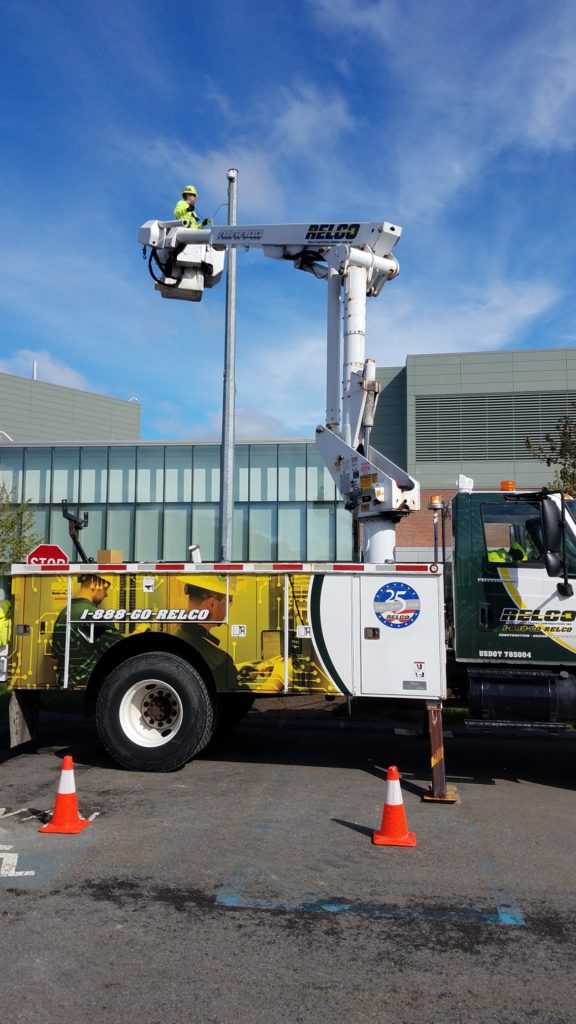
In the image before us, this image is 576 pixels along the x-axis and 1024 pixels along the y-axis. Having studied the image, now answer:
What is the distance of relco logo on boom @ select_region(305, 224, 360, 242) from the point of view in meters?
8.65

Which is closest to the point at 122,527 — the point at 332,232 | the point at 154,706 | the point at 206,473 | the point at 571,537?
the point at 206,473

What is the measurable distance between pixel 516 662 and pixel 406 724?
3.59 metres

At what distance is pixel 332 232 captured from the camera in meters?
8.76

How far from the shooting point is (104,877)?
4883 mm

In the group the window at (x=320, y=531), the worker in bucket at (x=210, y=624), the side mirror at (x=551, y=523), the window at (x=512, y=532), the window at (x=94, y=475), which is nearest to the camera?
the side mirror at (x=551, y=523)

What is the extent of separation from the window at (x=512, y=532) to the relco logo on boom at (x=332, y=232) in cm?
356

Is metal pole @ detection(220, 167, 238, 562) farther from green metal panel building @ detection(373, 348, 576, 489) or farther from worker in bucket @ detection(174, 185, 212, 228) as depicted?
green metal panel building @ detection(373, 348, 576, 489)

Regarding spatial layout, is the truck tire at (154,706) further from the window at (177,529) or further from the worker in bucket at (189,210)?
the window at (177,529)

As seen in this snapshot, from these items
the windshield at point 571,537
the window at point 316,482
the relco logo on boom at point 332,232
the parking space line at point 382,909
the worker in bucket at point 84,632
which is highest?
the window at point 316,482

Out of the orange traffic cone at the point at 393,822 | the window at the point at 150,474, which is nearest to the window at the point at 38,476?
the window at the point at 150,474

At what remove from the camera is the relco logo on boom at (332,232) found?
8.65 metres

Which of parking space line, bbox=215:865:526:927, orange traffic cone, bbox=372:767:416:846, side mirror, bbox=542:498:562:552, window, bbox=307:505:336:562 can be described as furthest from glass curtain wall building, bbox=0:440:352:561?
parking space line, bbox=215:865:526:927

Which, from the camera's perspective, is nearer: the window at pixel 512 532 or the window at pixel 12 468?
the window at pixel 512 532

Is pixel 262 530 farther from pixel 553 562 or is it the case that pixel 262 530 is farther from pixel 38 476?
pixel 553 562
